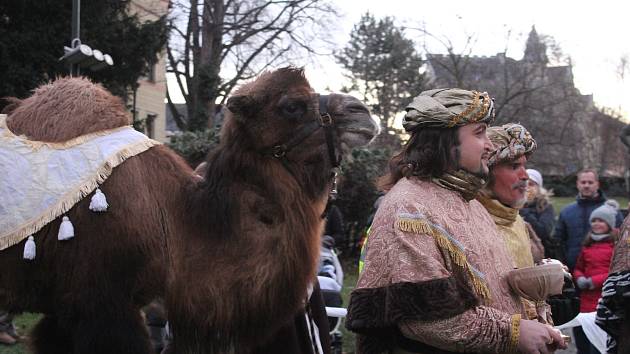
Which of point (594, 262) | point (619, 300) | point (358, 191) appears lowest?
point (358, 191)

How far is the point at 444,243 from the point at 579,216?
6.16m

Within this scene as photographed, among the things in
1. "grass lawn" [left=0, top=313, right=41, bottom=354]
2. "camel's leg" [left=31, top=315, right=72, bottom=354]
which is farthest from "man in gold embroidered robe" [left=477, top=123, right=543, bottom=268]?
"grass lawn" [left=0, top=313, right=41, bottom=354]

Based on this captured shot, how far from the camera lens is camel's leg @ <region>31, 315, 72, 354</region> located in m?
2.96

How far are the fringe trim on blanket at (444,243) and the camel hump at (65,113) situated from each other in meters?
1.34

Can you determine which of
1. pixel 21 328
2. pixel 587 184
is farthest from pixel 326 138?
pixel 21 328

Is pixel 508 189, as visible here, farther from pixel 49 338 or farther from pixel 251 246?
pixel 49 338

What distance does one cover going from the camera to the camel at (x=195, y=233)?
2.65m

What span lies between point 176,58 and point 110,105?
28.0 meters

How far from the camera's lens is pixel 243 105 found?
9.68 ft

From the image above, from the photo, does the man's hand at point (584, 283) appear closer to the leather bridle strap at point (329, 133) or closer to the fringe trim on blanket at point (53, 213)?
the leather bridle strap at point (329, 133)

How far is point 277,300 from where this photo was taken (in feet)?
8.80

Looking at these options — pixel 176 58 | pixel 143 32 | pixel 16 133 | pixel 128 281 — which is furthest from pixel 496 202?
pixel 176 58

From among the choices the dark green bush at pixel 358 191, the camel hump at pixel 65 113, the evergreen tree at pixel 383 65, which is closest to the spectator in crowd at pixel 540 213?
the camel hump at pixel 65 113

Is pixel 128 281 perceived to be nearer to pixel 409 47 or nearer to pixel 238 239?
pixel 238 239
